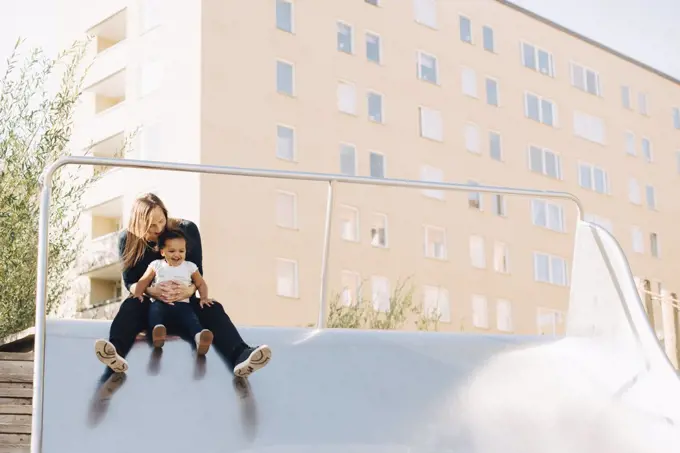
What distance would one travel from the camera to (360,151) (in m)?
38.8

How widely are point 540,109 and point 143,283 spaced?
42152mm

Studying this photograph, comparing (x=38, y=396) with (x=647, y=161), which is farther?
(x=647, y=161)

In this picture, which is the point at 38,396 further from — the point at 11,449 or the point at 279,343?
the point at 11,449

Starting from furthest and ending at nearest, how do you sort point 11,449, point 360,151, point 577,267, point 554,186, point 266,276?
point 554,186
point 360,151
point 266,276
point 11,449
point 577,267

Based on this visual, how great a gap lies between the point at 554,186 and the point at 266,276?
17.1 m

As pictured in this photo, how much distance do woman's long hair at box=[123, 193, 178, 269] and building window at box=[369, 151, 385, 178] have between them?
109ft

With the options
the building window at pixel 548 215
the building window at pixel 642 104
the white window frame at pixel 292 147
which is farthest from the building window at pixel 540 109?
the white window frame at pixel 292 147

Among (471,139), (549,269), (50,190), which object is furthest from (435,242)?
(50,190)

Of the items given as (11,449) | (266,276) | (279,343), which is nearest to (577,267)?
(279,343)

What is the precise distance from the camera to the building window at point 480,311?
4066 centimetres

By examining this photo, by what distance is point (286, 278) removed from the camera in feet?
109

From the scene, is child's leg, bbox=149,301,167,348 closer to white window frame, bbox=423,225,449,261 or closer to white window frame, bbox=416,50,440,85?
white window frame, bbox=423,225,449,261

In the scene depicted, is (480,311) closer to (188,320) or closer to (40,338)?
(188,320)

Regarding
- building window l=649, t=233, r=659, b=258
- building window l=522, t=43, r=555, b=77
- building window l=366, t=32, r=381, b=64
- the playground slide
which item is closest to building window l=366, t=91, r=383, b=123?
building window l=366, t=32, r=381, b=64
